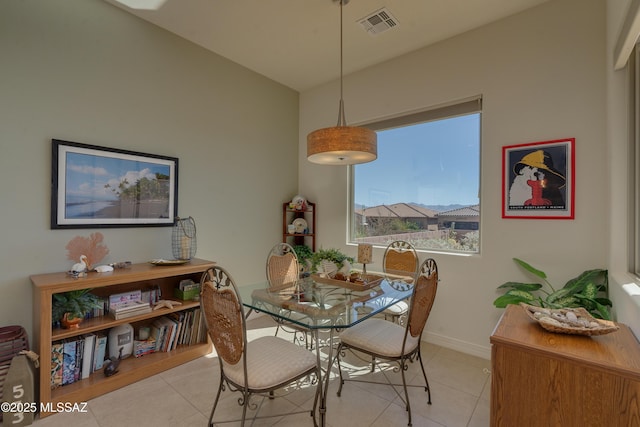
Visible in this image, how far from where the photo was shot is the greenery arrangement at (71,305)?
209 cm

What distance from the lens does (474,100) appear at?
2.86m

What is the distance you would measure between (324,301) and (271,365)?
1.73ft

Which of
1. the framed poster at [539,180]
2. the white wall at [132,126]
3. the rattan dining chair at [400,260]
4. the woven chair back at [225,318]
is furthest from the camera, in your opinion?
the rattan dining chair at [400,260]

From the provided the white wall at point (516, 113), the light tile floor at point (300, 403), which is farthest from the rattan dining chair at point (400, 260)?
the light tile floor at point (300, 403)

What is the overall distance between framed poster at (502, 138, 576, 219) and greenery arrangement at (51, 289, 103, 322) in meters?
3.53

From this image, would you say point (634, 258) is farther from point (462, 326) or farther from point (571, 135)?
point (462, 326)

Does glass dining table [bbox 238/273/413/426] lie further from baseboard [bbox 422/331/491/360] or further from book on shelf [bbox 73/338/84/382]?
book on shelf [bbox 73/338/84/382]

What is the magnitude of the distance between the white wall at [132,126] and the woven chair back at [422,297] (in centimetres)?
235

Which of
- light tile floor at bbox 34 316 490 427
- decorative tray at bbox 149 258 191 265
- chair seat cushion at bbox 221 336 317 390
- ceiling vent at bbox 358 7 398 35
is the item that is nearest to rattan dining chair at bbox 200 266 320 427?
chair seat cushion at bbox 221 336 317 390

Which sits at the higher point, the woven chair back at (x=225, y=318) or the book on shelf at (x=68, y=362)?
the woven chair back at (x=225, y=318)

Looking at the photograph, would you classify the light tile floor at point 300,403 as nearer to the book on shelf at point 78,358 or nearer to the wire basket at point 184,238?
the book on shelf at point 78,358

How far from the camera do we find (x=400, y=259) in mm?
3084

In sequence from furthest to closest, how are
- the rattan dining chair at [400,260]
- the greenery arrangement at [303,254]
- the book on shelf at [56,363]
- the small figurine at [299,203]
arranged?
the small figurine at [299,203]
the greenery arrangement at [303,254]
the rattan dining chair at [400,260]
the book on shelf at [56,363]

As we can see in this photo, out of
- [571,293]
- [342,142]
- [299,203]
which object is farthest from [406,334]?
[299,203]
